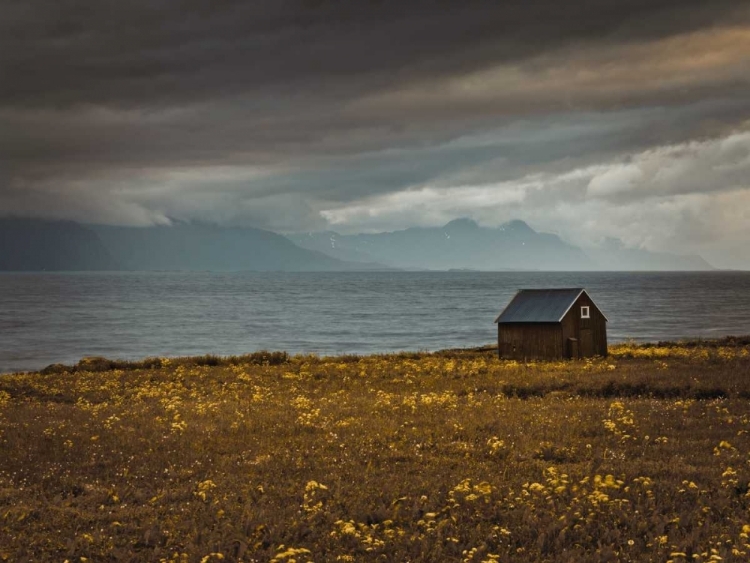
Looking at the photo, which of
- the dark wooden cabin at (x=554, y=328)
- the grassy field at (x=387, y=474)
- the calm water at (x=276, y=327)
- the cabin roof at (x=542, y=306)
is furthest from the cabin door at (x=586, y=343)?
the calm water at (x=276, y=327)

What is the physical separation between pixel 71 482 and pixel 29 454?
4469mm

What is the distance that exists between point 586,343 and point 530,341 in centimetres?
467

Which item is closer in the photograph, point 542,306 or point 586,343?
point 586,343

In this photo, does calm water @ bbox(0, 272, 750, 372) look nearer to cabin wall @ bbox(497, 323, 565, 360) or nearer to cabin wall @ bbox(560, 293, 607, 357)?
cabin wall @ bbox(497, 323, 565, 360)

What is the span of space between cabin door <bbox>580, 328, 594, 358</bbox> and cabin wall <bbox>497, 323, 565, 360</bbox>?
2264mm

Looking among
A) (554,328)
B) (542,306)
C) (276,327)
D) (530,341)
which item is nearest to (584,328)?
(554,328)

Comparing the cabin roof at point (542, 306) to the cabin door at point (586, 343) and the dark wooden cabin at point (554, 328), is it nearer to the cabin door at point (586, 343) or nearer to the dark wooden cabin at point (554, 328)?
the dark wooden cabin at point (554, 328)

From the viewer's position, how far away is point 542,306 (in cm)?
6134

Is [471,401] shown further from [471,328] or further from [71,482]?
[471,328]

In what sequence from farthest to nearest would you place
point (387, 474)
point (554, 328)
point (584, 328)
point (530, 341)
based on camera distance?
1. point (584, 328)
2. point (530, 341)
3. point (554, 328)
4. point (387, 474)

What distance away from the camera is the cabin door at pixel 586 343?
196 ft

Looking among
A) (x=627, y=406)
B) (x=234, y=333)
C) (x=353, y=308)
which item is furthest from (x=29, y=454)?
(x=353, y=308)

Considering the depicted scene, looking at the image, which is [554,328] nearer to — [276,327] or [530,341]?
[530,341]

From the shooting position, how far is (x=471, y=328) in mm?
131250
